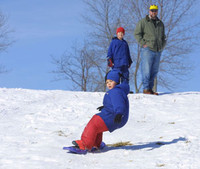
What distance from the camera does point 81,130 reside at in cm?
590

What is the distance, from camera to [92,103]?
7.95 metres

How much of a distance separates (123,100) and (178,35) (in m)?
11.9

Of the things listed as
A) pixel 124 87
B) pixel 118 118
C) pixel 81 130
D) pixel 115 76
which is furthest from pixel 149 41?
pixel 118 118

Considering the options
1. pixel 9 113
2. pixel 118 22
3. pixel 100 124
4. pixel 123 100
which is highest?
pixel 118 22

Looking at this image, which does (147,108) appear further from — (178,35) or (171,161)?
(178,35)

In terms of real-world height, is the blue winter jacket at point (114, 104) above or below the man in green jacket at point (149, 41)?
below

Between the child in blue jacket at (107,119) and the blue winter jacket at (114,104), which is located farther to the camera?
Answer: the child in blue jacket at (107,119)

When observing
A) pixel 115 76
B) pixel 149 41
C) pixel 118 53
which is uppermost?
pixel 149 41

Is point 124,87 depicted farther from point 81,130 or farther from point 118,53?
point 118,53

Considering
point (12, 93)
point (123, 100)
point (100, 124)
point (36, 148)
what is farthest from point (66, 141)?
point (12, 93)

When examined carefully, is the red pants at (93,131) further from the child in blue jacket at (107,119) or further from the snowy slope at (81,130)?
the snowy slope at (81,130)

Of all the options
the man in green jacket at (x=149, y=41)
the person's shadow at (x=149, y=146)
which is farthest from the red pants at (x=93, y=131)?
the man in green jacket at (x=149, y=41)

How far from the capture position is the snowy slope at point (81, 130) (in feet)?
13.0

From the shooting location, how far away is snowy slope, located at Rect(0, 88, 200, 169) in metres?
3.95
